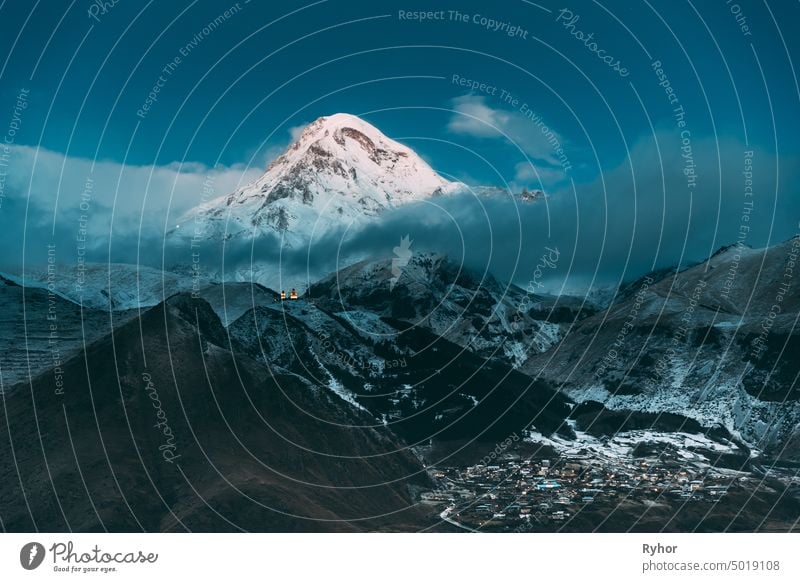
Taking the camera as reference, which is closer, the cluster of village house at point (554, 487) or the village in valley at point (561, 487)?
the village in valley at point (561, 487)

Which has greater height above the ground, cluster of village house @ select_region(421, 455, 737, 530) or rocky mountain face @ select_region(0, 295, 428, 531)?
rocky mountain face @ select_region(0, 295, 428, 531)

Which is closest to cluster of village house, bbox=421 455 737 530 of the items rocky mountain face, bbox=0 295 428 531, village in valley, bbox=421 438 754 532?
village in valley, bbox=421 438 754 532

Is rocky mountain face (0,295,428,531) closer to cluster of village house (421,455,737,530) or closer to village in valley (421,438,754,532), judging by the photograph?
cluster of village house (421,455,737,530)

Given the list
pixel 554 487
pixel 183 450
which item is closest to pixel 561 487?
pixel 554 487

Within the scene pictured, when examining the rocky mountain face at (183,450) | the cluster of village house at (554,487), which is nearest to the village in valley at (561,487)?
the cluster of village house at (554,487)

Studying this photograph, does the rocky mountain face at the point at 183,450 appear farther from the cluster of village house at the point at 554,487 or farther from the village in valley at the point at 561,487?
the village in valley at the point at 561,487

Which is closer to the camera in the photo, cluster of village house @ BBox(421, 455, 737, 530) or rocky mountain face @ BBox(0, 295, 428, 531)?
rocky mountain face @ BBox(0, 295, 428, 531)
